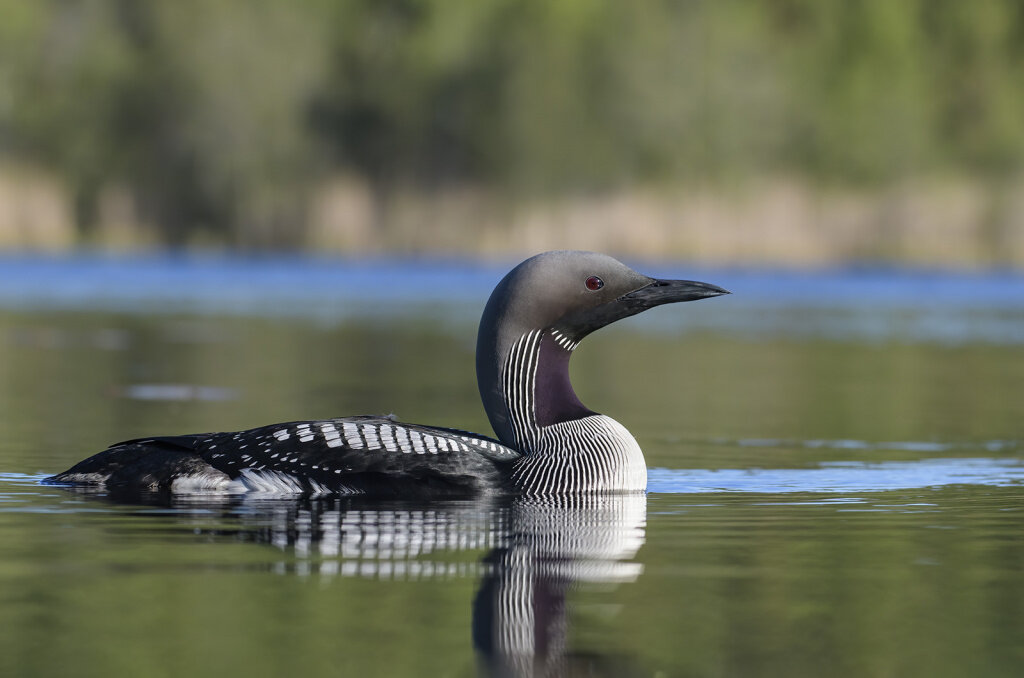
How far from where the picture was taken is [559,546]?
5.02 m

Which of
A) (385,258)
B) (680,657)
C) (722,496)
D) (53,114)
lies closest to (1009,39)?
(385,258)

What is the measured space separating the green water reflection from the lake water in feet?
0.04

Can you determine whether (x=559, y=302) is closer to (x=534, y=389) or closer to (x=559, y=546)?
(x=534, y=389)

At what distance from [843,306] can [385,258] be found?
10147 millimetres

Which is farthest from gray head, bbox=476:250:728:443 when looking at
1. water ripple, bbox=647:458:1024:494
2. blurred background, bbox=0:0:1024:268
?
blurred background, bbox=0:0:1024:268

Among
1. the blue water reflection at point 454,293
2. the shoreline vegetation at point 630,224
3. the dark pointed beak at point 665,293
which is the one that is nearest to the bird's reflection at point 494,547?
the dark pointed beak at point 665,293

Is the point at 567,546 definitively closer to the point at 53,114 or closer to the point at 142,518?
the point at 142,518

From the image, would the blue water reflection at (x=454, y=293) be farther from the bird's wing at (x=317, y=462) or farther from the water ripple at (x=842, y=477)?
the bird's wing at (x=317, y=462)

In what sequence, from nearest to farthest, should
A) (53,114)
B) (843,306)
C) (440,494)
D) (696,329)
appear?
1. (440,494)
2. (696,329)
3. (843,306)
4. (53,114)

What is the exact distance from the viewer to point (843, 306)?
24516mm

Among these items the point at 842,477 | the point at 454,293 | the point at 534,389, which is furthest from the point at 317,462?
the point at 454,293

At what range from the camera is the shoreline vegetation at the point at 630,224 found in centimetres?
3000

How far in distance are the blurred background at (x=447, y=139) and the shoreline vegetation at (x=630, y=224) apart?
6 centimetres

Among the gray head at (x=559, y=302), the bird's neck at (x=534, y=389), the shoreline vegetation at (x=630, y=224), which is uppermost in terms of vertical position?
the shoreline vegetation at (x=630, y=224)
